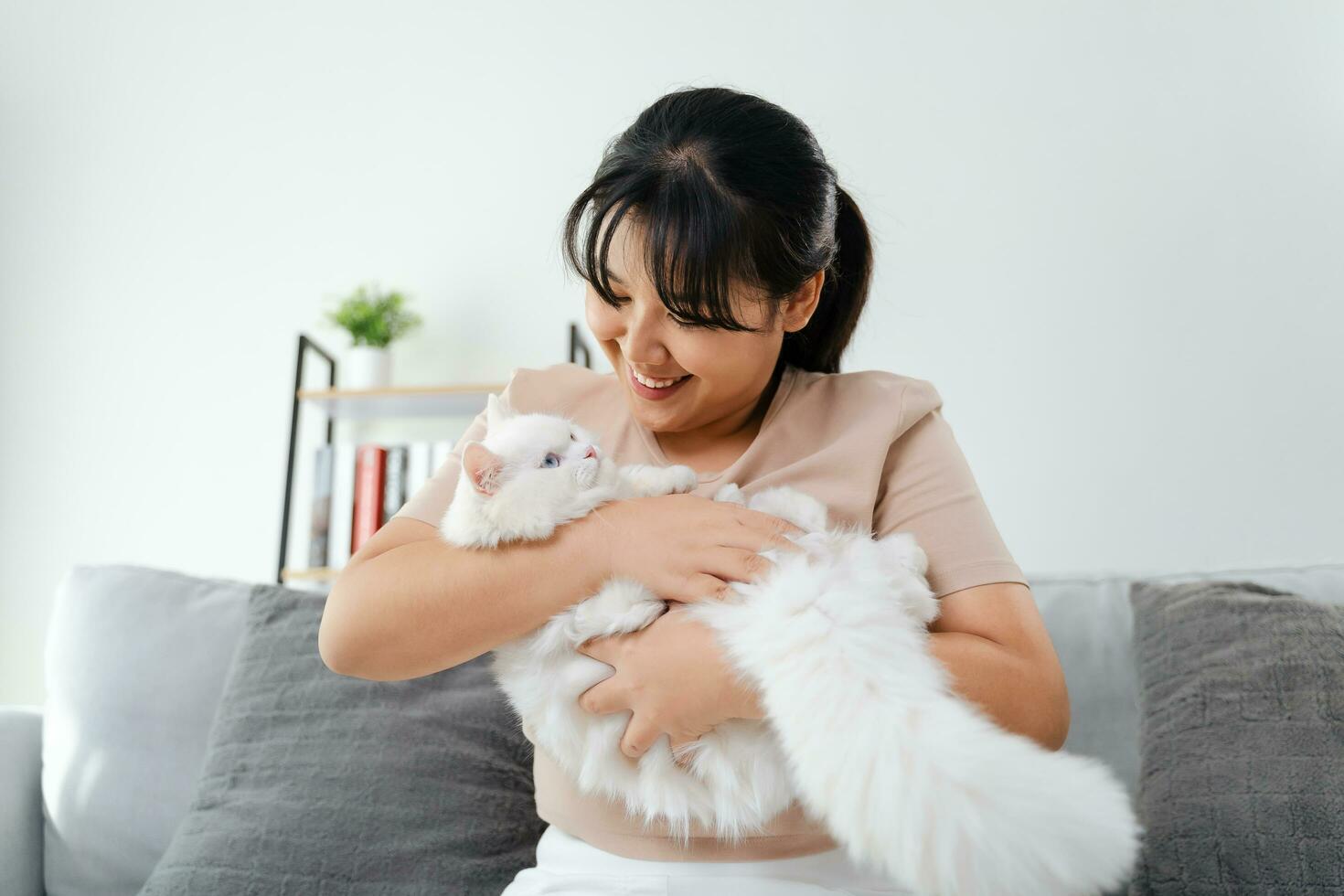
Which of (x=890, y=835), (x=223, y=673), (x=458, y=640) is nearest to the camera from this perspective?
(x=890, y=835)

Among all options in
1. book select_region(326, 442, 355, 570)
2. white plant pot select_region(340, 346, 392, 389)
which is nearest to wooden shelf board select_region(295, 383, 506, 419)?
white plant pot select_region(340, 346, 392, 389)

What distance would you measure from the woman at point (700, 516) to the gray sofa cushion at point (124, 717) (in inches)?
33.0

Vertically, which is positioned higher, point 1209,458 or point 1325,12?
point 1325,12

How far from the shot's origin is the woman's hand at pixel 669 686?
2.71ft

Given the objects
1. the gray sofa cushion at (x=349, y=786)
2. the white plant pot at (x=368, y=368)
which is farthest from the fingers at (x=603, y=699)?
the white plant pot at (x=368, y=368)

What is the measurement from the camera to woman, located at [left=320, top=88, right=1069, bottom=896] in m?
0.90

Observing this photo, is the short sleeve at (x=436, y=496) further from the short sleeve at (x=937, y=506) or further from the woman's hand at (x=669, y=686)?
the short sleeve at (x=937, y=506)

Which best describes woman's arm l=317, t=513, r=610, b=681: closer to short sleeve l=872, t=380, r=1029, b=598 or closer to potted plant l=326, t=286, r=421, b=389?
short sleeve l=872, t=380, r=1029, b=598

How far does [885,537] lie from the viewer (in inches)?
41.0

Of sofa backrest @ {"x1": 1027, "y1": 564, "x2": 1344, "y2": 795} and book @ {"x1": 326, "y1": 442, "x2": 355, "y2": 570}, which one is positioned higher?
sofa backrest @ {"x1": 1027, "y1": 564, "x2": 1344, "y2": 795}

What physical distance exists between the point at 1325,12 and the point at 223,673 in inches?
120

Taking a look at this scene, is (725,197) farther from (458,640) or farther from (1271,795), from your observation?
(1271,795)

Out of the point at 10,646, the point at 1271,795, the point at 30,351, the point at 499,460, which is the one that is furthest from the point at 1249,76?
the point at 10,646

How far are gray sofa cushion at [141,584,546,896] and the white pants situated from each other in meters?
0.47
